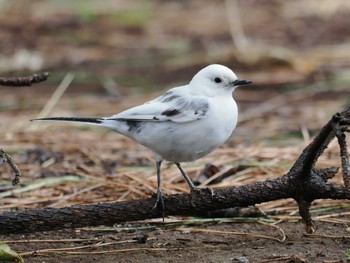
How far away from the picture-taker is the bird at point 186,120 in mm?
3611

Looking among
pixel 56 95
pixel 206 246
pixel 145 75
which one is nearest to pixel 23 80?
pixel 206 246

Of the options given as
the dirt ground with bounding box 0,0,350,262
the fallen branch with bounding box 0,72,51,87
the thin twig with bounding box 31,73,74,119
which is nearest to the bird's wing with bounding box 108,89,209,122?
the dirt ground with bounding box 0,0,350,262

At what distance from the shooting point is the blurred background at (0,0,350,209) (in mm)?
4855

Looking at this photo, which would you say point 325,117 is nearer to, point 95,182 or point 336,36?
point 95,182

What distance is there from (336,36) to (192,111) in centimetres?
663

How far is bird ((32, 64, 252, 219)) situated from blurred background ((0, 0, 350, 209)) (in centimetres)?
66

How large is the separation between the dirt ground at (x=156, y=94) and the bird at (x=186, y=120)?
0.41 metres

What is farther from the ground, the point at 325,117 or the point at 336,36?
the point at 336,36

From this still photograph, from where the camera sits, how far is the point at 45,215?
134 inches

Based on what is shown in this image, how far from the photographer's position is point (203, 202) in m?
3.54

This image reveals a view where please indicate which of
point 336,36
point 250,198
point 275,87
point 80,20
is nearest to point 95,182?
point 250,198

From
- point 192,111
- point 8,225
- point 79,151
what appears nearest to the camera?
point 8,225

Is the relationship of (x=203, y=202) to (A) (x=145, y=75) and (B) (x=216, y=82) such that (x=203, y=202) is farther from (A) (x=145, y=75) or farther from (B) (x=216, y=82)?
(A) (x=145, y=75)

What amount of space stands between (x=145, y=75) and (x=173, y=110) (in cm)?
464
